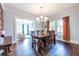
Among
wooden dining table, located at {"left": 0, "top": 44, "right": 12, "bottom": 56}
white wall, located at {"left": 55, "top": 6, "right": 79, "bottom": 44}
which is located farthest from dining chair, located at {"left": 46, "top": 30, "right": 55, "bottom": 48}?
wooden dining table, located at {"left": 0, "top": 44, "right": 12, "bottom": 56}

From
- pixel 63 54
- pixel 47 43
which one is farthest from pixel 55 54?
pixel 47 43

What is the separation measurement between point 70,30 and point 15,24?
60.1 inches

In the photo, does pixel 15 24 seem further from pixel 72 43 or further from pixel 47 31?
pixel 72 43

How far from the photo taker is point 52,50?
9.07 ft

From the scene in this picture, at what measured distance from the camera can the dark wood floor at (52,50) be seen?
252 cm

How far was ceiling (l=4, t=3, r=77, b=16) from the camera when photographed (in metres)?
2.48

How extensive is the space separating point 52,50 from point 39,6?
121 centimetres

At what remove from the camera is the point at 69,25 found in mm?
2855

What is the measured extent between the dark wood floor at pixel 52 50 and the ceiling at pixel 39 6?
2.61 feet

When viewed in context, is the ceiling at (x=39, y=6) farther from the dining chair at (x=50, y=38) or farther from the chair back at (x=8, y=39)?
the chair back at (x=8, y=39)

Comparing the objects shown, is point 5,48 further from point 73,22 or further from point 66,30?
point 73,22

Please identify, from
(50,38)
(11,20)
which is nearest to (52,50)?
(50,38)

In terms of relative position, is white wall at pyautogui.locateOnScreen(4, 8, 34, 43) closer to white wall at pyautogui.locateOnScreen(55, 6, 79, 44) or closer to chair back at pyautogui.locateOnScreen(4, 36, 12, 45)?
chair back at pyautogui.locateOnScreen(4, 36, 12, 45)

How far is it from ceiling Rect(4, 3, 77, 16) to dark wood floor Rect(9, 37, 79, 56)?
0.80 metres
